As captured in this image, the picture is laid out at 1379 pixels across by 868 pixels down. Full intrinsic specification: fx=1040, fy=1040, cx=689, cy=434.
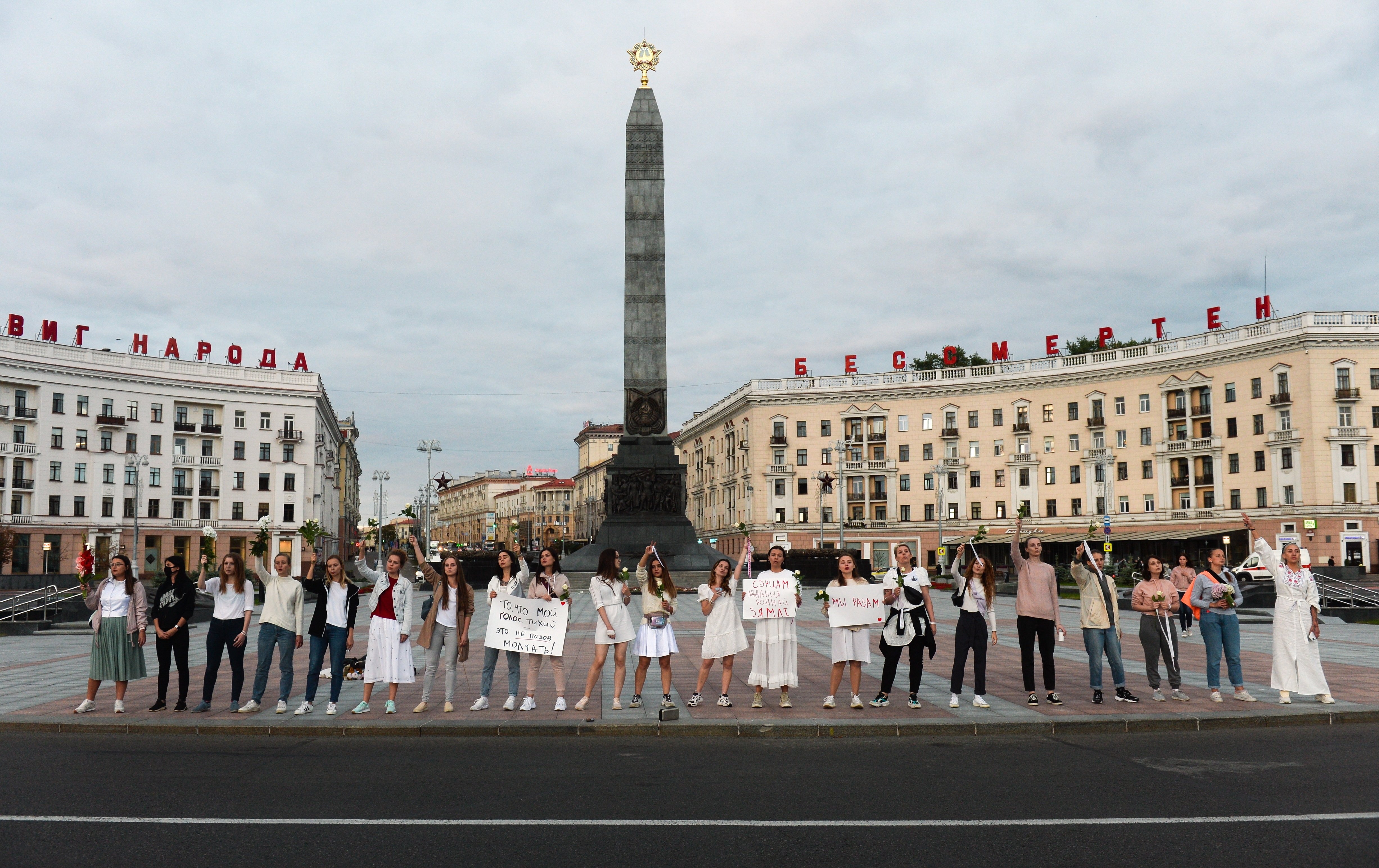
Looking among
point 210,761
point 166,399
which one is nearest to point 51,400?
point 166,399

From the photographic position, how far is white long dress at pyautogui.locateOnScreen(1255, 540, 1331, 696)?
39.1ft

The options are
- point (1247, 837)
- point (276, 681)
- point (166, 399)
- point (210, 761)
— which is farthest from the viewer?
point (166, 399)

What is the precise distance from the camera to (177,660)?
12.1 m

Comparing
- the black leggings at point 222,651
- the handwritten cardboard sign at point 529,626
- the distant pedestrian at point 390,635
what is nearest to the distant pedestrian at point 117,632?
the black leggings at point 222,651

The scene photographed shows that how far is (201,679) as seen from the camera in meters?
15.3

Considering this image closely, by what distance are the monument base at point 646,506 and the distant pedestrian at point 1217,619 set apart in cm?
2718

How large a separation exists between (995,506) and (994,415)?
24.4 feet

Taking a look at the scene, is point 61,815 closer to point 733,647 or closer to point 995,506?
point 733,647

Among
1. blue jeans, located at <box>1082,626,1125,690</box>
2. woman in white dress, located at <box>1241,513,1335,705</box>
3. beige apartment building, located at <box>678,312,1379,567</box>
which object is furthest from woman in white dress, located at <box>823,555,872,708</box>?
beige apartment building, located at <box>678,312,1379,567</box>

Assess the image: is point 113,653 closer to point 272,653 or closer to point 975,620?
point 272,653

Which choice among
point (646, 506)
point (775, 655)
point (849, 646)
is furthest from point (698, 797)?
point (646, 506)

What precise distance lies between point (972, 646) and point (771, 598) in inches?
96.9

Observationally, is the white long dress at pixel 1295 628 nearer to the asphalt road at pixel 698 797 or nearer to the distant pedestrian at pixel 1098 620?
the asphalt road at pixel 698 797

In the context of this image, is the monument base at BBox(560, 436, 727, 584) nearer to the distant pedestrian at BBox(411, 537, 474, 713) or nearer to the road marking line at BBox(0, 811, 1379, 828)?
the distant pedestrian at BBox(411, 537, 474, 713)
